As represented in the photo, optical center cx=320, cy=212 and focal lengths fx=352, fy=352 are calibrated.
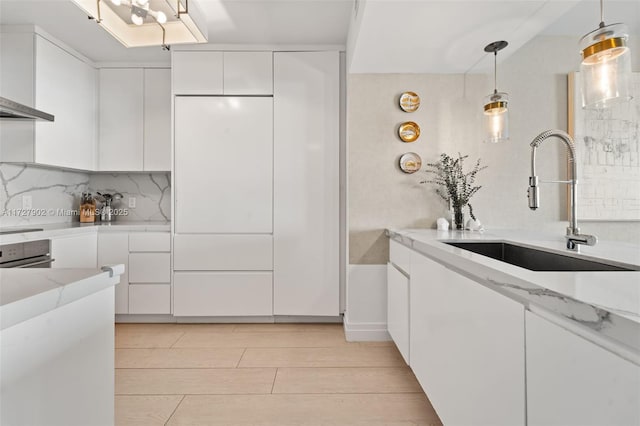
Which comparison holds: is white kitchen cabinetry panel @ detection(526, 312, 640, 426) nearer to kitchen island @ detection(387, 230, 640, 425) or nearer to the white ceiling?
kitchen island @ detection(387, 230, 640, 425)

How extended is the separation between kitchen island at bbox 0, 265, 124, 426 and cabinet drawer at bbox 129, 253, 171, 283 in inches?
90.1

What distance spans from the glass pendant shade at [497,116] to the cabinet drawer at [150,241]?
2.68 metres

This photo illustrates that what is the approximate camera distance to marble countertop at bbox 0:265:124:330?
619mm

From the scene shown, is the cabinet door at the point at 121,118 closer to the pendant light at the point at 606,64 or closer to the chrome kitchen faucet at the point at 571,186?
the chrome kitchen faucet at the point at 571,186

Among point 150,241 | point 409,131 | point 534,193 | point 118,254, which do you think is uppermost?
point 409,131

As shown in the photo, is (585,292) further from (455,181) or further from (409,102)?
(409,102)

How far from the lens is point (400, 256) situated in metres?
2.32

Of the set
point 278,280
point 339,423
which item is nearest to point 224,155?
point 278,280

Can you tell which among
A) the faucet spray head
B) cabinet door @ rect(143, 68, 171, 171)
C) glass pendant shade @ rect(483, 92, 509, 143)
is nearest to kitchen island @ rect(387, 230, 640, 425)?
the faucet spray head

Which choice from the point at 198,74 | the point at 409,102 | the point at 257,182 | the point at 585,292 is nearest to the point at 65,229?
the point at 257,182

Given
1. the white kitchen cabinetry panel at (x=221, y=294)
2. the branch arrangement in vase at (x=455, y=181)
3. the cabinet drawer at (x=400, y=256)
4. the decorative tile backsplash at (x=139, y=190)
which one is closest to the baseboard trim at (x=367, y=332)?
the cabinet drawer at (x=400, y=256)

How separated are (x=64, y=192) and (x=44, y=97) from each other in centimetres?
98

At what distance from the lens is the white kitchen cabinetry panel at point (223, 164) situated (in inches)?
120

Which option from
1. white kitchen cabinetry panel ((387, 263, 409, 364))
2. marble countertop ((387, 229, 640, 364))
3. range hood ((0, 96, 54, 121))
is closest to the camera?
marble countertop ((387, 229, 640, 364))
